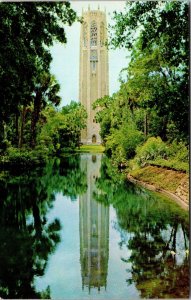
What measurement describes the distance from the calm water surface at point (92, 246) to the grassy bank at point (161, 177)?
2.30ft

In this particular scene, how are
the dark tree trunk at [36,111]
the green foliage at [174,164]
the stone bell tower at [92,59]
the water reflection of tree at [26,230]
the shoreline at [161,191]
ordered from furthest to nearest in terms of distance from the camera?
the dark tree trunk at [36,111]
the green foliage at [174,164]
the shoreline at [161,191]
the stone bell tower at [92,59]
the water reflection of tree at [26,230]

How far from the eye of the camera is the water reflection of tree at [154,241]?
5617 millimetres

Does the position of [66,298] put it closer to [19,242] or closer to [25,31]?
[19,242]

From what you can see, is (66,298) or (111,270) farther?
(111,270)

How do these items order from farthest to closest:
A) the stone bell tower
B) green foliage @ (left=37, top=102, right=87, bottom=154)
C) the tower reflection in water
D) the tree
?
green foliage @ (left=37, top=102, right=87, bottom=154)
the stone bell tower
the tree
the tower reflection in water

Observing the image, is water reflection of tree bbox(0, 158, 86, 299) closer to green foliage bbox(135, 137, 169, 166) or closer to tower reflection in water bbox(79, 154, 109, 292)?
tower reflection in water bbox(79, 154, 109, 292)

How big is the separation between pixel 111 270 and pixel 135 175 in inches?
425

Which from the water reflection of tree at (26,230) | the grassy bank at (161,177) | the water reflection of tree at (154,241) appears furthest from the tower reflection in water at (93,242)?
the grassy bank at (161,177)

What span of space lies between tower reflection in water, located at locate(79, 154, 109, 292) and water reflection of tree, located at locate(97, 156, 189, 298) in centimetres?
31

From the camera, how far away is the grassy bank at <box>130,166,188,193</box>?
12570 millimetres

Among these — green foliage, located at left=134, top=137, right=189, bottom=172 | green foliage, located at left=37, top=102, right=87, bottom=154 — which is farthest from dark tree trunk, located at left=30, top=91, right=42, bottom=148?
green foliage, located at left=134, top=137, right=189, bottom=172

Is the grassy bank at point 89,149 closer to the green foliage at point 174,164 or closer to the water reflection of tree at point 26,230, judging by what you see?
the water reflection of tree at point 26,230

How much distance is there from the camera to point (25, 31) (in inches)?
335

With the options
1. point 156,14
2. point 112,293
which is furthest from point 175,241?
point 156,14
